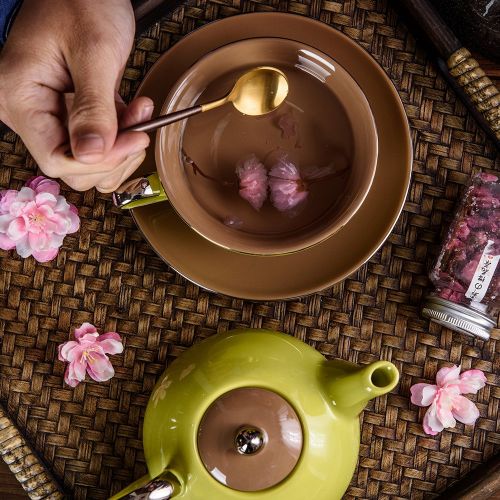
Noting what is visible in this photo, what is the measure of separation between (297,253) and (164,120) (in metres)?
0.23

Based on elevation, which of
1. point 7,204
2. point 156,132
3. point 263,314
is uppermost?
point 156,132

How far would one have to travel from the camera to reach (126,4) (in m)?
0.90

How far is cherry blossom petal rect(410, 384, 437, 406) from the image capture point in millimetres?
922

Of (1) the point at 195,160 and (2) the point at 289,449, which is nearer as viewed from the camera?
(2) the point at 289,449

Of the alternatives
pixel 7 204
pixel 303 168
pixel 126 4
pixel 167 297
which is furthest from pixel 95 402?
pixel 126 4

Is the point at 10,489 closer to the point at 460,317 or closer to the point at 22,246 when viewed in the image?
the point at 22,246

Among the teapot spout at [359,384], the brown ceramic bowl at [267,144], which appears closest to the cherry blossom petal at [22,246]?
the brown ceramic bowl at [267,144]

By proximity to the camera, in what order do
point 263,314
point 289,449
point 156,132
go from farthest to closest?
point 263,314, point 156,132, point 289,449

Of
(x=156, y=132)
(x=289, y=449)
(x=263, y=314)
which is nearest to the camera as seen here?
(x=289, y=449)

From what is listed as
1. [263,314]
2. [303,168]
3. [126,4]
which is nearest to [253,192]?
[303,168]

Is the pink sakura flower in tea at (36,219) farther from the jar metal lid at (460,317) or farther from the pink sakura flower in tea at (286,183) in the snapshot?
the jar metal lid at (460,317)

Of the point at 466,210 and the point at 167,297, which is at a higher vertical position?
the point at 466,210

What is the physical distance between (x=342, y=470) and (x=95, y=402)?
1.12ft

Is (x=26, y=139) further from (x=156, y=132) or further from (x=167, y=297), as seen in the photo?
(x=167, y=297)
